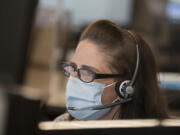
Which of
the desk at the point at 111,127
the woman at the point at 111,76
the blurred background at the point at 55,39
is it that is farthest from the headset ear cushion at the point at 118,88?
the desk at the point at 111,127

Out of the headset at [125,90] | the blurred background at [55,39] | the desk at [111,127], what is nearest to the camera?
the desk at [111,127]

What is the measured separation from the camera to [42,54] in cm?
283

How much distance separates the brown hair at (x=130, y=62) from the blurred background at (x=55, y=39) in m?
0.20

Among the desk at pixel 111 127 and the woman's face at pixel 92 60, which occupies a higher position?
the desk at pixel 111 127

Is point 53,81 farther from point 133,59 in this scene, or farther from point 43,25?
point 133,59

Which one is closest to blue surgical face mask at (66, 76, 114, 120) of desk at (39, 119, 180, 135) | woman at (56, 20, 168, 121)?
woman at (56, 20, 168, 121)

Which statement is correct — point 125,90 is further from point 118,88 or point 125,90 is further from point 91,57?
point 91,57

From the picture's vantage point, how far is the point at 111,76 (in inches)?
35.0

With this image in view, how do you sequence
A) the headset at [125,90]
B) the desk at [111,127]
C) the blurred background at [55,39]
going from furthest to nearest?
the headset at [125,90] → the blurred background at [55,39] → the desk at [111,127]

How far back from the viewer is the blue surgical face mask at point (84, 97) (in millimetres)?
910

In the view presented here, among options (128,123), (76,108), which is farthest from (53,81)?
(128,123)

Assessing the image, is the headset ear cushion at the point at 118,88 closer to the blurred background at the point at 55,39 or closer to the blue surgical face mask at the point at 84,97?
the blue surgical face mask at the point at 84,97

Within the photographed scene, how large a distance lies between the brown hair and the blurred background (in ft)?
0.67

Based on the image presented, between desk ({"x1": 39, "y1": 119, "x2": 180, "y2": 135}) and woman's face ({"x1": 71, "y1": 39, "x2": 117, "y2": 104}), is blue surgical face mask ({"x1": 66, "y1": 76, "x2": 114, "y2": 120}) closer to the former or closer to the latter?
woman's face ({"x1": 71, "y1": 39, "x2": 117, "y2": 104})
